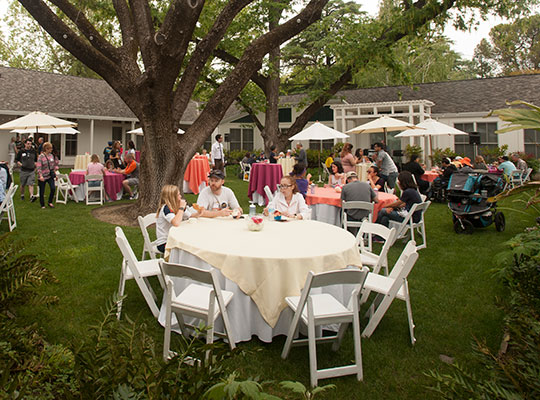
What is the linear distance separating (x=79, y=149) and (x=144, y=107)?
1807 cm

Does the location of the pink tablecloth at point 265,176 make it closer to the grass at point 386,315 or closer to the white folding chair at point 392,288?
the grass at point 386,315

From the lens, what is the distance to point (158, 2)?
1505 centimetres

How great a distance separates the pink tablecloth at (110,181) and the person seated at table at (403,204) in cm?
846

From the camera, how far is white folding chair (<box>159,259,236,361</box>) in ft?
10.5

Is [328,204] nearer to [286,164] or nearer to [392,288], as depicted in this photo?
[392,288]

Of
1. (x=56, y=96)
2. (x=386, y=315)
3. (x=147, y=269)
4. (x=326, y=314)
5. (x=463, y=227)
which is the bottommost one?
(x=386, y=315)

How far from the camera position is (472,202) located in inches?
346

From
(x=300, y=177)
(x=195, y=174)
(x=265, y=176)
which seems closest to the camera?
(x=300, y=177)

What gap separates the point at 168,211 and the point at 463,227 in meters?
6.60

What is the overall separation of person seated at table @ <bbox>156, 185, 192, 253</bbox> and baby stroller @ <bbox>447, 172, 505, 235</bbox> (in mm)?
6334

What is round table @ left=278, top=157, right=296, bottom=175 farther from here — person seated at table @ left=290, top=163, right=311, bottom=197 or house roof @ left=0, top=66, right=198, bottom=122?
house roof @ left=0, top=66, right=198, bottom=122

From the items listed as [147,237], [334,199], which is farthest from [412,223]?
[147,237]

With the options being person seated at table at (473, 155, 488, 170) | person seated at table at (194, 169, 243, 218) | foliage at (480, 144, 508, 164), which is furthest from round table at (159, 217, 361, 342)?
foliage at (480, 144, 508, 164)

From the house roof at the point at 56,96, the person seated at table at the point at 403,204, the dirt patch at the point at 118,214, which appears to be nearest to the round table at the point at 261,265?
the person seated at table at the point at 403,204
